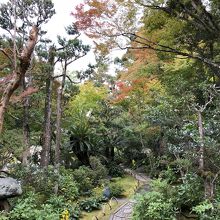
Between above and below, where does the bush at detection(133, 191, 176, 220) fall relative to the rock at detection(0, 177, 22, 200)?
below

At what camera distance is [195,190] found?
884 cm

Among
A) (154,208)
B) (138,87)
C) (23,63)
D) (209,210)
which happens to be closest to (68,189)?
(154,208)

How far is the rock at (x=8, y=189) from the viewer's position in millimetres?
9875

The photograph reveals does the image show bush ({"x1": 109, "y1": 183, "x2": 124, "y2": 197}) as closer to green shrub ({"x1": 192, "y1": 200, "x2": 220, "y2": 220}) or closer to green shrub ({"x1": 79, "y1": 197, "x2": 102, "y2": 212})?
green shrub ({"x1": 79, "y1": 197, "x2": 102, "y2": 212})

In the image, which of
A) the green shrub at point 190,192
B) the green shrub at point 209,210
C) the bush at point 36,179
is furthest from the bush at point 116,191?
the green shrub at point 209,210

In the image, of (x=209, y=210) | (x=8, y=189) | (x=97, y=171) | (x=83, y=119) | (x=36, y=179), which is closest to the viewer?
(x=209, y=210)

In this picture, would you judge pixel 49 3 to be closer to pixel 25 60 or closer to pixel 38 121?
pixel 38 121

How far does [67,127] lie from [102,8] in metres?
13.0

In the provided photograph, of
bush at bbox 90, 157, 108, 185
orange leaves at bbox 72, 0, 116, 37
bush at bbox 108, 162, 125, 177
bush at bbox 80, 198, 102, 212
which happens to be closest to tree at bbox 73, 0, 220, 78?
orange leaves at bbox 72, 0, 116, 37

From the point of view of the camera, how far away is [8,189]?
9.96 metres

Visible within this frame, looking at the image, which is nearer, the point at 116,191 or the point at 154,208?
the point at 154,208

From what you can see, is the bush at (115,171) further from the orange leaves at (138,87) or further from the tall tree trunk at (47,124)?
the tall tree trunk at (47,124)

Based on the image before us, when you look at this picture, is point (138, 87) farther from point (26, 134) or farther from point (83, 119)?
point (26, 134)

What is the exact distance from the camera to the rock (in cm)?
988
